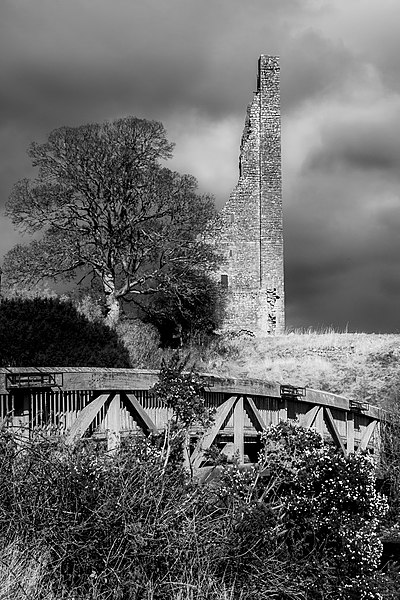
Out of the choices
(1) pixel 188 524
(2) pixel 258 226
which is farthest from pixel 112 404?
(2) pixel 258 226

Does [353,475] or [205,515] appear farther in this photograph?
[353,475]

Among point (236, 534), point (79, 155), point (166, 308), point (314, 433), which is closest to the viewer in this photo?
point (236, 534)

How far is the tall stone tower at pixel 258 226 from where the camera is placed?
42062mm

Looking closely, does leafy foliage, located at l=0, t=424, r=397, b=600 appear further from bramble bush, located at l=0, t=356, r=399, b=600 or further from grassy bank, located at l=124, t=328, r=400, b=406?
grassy bank, located at l=124, t=328, r=400, b=406

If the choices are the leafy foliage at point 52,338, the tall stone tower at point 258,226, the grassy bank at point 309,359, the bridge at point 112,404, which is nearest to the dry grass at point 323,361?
the grassy bank at point 309,359

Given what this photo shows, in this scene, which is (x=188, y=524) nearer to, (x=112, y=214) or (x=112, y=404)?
(x=112, y=404)

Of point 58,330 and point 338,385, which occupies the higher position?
point 58,330

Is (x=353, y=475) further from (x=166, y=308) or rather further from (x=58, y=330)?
(x=166, y=308)

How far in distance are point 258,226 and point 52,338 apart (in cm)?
2662

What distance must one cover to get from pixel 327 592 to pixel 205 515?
1542mm

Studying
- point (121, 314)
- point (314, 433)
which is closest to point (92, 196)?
point (121, 314)

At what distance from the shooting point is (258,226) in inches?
1704

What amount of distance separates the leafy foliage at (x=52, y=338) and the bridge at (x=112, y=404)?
4249 millimetres

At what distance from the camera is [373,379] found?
28.1 metres
